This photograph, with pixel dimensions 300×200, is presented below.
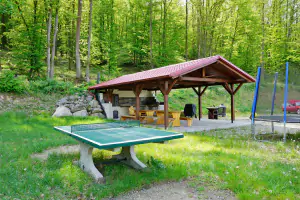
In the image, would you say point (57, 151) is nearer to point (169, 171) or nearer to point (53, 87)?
point (169, 171)

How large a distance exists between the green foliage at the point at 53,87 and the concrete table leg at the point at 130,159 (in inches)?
394

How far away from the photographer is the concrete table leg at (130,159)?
414 cm

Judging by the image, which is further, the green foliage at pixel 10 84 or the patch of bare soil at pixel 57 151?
the green foliage at pixel 10 84

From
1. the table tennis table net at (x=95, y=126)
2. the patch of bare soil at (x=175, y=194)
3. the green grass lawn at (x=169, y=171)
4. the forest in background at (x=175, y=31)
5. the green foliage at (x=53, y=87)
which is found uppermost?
the forest in background at (x=175, y=31)

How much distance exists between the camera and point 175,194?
317cm

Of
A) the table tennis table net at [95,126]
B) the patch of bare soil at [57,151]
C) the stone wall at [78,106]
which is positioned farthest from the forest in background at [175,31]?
the table tennis table net at [95,126]

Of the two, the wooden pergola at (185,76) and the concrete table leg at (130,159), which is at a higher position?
the wooden pergola at (185,76)

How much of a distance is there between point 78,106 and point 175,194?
33.3ft

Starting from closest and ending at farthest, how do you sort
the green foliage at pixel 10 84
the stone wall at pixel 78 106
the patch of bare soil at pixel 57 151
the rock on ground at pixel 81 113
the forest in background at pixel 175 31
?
the patch of bare soil at pixel 57 151
the stone wall at pixel 78 106
the rock on ground at pixel 81 113
the green foliage at pixel 10 84
the forest in background at pixel 175 31

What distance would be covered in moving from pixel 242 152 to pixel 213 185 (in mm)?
2165

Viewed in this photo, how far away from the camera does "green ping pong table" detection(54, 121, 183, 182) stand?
308 cm

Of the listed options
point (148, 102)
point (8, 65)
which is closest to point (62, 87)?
point (148, 102)

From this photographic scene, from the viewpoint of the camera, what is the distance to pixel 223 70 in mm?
10992

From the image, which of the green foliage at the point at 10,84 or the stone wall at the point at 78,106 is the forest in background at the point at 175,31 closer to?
the green foliage at the point at 10,84
